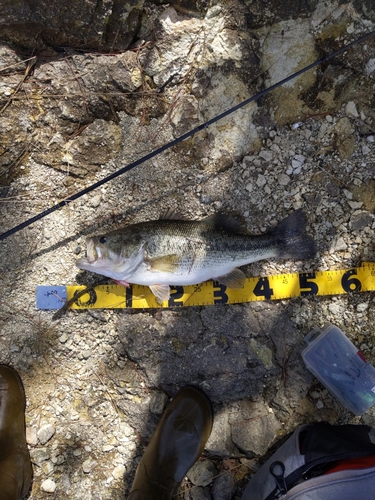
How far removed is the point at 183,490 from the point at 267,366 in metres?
1.61

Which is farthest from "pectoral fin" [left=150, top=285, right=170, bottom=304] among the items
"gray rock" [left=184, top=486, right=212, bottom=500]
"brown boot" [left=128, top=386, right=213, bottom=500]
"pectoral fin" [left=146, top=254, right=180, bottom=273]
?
"gray rock" [left=184, top=486, right=212, bottom=500]

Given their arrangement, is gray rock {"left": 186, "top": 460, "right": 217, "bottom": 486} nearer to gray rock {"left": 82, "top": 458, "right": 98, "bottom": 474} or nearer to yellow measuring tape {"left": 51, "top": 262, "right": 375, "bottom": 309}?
gray rock {"left": 82, "top": 458, "right": 98, "bottom": 474}

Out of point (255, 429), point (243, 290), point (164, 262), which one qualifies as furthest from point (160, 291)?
point (255, 429)

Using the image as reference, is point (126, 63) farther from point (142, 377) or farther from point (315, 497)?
point (315, 497)

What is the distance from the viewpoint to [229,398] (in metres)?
3.84

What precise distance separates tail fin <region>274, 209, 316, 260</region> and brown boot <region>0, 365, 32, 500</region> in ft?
10.6

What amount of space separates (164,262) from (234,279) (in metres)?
0.79

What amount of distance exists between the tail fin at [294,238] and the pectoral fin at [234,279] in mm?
476

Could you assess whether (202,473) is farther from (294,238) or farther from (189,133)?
(189,133)

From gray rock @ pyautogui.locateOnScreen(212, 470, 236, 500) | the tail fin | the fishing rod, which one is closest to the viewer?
the fishing rod

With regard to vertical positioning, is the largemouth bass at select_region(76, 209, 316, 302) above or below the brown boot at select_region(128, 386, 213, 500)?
above

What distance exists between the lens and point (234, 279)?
3.82 metres

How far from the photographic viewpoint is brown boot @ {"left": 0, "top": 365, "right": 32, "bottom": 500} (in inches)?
142

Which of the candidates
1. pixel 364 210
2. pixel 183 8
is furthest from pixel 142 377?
pixel 183 8
